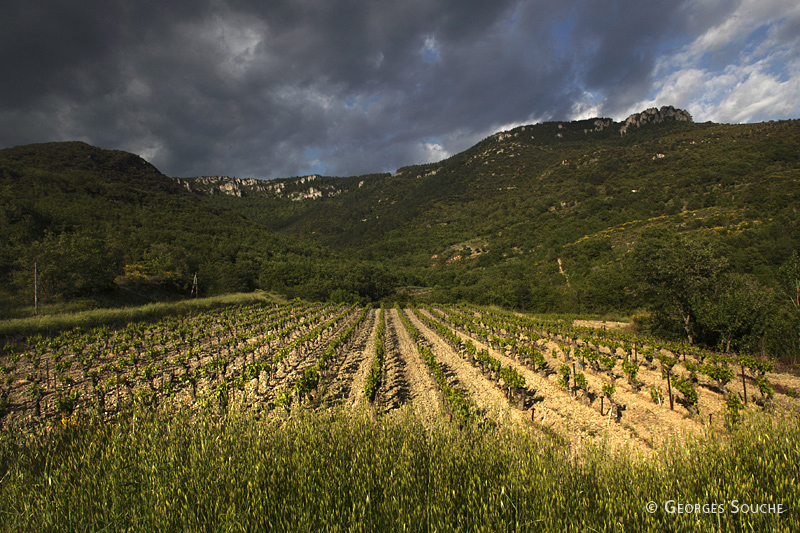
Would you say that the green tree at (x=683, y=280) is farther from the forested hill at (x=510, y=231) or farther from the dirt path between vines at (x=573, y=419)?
the dirt path between vines at (x=573, y=419)

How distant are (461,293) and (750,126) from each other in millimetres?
87792

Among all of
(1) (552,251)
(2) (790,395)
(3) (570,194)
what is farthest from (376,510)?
(3) (570,194)

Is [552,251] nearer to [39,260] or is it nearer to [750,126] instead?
[750,126]

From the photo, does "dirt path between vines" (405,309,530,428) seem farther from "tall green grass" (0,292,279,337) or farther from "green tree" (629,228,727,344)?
"tall green grass" (0,292,279,337)

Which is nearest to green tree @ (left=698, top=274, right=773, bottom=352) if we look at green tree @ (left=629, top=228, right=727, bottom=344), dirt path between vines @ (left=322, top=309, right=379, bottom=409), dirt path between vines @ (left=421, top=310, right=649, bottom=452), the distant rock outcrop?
green tree @ (left=629, top=228, right=727, bottom=344)

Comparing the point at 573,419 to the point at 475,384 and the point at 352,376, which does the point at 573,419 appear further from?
the point at 352,376

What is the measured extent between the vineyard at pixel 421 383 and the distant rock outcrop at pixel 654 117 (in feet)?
473

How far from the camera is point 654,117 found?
12206cm

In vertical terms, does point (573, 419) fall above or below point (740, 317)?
below

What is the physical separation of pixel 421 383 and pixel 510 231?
92707 mm

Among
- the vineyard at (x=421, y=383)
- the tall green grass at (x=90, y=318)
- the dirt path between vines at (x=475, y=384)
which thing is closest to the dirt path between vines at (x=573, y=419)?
the vineyard at (x=421, y=383)

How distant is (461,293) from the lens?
66.2 meters

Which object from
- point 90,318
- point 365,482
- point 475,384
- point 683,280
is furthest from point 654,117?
point 90,318

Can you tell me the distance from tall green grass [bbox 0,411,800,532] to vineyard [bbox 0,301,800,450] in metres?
0.69
